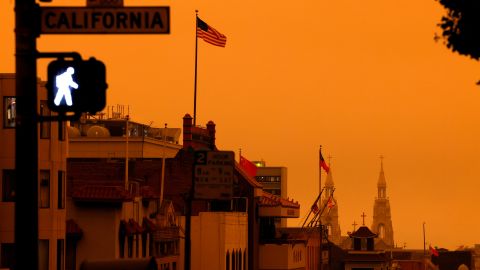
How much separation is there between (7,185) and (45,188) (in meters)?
1.77

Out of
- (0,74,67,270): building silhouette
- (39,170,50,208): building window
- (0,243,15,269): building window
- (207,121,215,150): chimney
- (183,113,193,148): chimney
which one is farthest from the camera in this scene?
(207,121,215,150): chimney

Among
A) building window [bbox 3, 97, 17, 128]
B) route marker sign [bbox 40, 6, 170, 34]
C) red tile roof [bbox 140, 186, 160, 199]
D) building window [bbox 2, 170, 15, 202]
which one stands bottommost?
red tile roof [bbox 140, 186, 160, 199]

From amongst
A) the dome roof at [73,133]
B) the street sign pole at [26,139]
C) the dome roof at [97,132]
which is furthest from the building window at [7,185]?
the dome roof at [73,133]

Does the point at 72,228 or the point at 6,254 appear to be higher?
the point at 72,228

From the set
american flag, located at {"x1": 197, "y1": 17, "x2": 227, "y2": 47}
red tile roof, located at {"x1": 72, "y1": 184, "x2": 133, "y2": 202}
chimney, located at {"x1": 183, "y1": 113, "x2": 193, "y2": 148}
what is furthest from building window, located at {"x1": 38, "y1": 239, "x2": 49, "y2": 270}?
chimney, located at {"x1": 183, "y1": 113, "x2": 193, "y2": 148}

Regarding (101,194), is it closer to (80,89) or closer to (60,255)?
(60,255)

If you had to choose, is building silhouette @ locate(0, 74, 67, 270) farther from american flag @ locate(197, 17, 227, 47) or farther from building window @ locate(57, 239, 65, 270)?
american flag @ locate(197, 17, 227, 47)

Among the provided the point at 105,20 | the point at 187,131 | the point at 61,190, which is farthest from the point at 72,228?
the point at 105,20

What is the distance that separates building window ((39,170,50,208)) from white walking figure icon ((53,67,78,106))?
39500mm

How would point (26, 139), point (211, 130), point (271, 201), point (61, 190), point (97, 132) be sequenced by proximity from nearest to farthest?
point (26, 139) → point (61, 190) → point (211, 130) → point (271, 201) → point (97, 132)

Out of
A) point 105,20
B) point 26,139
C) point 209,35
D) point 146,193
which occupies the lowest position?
point 146,193

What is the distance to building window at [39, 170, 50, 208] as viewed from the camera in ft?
176

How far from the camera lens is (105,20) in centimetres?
1438

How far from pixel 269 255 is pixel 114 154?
15728mm
